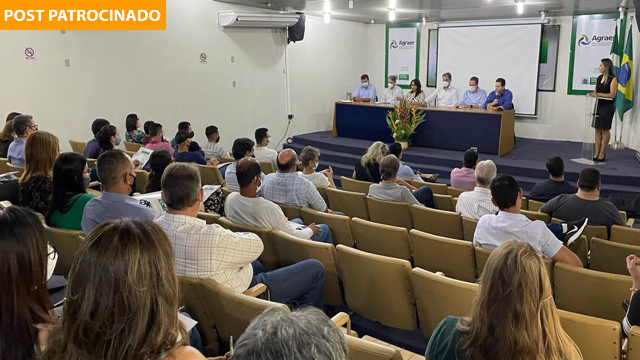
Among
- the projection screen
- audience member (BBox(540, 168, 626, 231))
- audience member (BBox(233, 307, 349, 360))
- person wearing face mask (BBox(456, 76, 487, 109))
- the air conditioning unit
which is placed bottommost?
audience member (BBox(540, 168, 626, 231))

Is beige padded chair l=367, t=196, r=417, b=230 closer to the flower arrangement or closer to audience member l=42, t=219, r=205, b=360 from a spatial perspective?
audience member l=42, t=219, r=205, b=360

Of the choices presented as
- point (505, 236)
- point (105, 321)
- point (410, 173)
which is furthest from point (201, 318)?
point (410, 173)

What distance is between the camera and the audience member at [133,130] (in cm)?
766

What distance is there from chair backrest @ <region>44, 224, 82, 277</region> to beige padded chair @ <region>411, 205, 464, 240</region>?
2638mm

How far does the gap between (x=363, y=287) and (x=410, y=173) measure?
3.27m

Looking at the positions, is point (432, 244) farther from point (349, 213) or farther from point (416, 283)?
point (349, 213)

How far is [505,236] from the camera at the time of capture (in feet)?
10.8

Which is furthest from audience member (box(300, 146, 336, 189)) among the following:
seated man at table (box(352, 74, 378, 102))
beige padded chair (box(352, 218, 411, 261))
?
seated man at table (box(352, 74, 378, 102))

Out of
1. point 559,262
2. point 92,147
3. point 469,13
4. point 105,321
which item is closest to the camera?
point 105,321

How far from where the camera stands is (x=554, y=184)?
4977 millimetres

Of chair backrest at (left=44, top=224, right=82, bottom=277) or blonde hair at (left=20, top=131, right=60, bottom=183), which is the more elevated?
blonde hair at (left=20, top=131, right=60, bottom=183)

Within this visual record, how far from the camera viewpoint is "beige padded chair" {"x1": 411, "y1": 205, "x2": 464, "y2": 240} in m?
4.27

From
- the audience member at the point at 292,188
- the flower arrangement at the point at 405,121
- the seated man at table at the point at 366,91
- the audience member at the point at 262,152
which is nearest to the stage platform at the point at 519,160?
the flower arrangement at the point at 405,121

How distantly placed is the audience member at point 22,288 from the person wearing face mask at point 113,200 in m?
1.48
